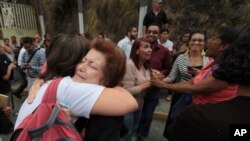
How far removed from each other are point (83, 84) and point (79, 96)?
8 centimetres

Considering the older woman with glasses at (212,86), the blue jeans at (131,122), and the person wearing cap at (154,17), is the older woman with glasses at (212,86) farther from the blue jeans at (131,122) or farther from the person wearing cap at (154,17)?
the person wearing cap at (154,17)

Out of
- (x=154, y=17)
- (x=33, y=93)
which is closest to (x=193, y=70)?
(x=33, y=93)

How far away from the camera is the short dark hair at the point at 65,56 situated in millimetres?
Answer: 1983

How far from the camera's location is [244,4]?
36.1ft

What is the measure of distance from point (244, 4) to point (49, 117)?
1078cm

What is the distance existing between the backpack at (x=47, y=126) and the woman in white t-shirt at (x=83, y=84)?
0.31 feet

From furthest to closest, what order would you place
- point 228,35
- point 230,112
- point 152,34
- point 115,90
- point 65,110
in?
point 152,34 < point 228,35 < point 115,90 < point 65,110 < point 230,112

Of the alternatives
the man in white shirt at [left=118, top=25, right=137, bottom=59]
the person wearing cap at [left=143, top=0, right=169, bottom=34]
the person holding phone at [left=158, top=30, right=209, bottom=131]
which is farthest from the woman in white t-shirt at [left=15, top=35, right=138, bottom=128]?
the person wearing cap at [left=143, top=0, right=169, bottom=34]

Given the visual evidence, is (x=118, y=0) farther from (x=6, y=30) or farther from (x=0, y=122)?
(x=0, y=122)

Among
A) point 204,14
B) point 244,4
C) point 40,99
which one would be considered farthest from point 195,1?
point 40,99

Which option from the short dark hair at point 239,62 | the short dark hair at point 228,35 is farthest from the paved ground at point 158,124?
the short dark hair at point 239,62

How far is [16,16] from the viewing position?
17.1 meters

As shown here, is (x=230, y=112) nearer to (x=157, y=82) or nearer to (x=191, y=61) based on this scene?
(x=157, y=82)

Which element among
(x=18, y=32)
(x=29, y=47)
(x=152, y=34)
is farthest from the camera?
(x=18, y=32)
